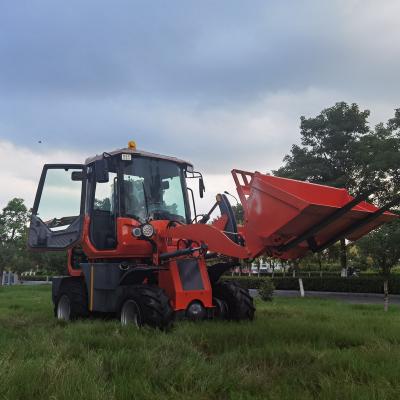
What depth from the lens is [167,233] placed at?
8.66 meters

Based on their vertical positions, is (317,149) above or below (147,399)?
above

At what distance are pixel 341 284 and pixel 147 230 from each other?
74.3 ft

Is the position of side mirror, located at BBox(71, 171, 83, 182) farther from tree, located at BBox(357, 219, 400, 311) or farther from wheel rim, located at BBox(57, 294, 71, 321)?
tree, located at BBox(357, 219, 400, 311)

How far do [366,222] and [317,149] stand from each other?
22.0 metres

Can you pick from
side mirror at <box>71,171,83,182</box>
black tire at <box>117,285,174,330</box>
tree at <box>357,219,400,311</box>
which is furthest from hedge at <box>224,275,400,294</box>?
black tire at <box>117,285,174,330</box>

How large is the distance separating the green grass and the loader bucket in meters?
1.31

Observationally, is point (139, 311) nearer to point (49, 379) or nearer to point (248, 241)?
point (248, 241)

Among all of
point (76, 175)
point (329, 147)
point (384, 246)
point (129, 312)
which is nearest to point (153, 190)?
point (76, 175)

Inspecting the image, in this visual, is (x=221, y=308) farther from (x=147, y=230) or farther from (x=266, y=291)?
(x=266, y=291)

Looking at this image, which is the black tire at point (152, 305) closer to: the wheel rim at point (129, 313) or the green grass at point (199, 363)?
the wheel rim at point (129, 313)

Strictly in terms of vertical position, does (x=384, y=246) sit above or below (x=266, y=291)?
above

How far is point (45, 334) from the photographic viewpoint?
23.3 ft

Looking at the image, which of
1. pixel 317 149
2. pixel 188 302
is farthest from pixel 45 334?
pixel 317 149

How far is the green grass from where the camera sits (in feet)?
13.8
